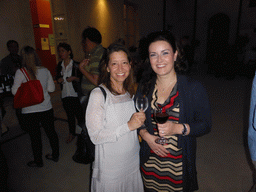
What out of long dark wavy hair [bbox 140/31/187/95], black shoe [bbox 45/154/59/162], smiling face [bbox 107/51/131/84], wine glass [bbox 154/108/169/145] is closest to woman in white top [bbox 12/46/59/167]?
black shoe [bbox 45/154/59/162]

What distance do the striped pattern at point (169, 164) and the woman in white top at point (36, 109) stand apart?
1.76 meters

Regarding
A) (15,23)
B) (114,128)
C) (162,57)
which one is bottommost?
(114,128)

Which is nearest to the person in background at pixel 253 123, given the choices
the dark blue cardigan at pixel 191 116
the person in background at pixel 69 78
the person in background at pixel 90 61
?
the dark blue cardigan at pixel 191 116

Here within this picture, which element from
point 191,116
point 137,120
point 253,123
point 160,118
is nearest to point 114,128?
point 137,120

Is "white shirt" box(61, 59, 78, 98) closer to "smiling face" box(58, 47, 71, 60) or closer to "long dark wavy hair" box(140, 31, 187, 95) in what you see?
"smiling face" box(58, 47, 71, 60)

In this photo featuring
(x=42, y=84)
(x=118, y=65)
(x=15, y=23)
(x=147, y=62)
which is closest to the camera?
(x=118, y=65)

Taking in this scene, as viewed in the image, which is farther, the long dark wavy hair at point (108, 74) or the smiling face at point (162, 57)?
the long dark wavy hair at point (108, 74)

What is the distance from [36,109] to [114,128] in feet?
5.16

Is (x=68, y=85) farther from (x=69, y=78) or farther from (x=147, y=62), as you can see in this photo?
(x=147, y=62)

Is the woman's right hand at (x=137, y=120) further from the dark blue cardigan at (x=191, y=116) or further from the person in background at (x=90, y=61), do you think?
the person in background at (x=90, y=61)

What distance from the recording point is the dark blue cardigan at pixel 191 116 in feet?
3.96

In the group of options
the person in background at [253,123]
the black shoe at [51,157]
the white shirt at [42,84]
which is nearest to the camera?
the person in background at [253,123]

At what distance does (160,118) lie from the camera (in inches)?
47.1

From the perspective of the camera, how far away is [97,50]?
2.32 metres
